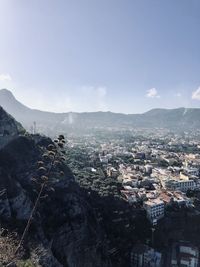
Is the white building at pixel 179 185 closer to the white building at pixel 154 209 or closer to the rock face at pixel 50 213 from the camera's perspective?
the white building at pixel 154 209

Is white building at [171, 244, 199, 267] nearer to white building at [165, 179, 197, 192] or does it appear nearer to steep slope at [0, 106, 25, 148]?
white building at [165, 179, 197, 192]

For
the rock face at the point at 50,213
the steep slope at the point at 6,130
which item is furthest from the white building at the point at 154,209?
the steep slope at the point at 6,130

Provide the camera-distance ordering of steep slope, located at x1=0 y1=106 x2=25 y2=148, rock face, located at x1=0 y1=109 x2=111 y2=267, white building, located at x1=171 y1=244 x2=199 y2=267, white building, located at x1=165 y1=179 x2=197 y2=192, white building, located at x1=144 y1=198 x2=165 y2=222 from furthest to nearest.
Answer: white building, located at x1=165 y1=179 x2=197 y2=192 → white building, located at x1=144 y1=198 x2=165 y2=222 → steep slope, located at x1=0 y1=106 x2=25 y2=148 → white building, located at x1=171 y1=244 x2=199 y2=267 → rock face, located at x1=0 y1=109 x2=111 y2=267

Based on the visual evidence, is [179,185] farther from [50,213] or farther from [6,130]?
[6,130]

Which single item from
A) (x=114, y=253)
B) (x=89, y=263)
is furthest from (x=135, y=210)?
(x=89, y=263)

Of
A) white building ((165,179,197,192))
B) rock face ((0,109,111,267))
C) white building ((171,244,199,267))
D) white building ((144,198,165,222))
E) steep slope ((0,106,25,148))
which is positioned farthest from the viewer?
white building ((165,179,197,192))

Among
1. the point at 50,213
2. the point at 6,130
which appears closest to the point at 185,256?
the point at 50,213

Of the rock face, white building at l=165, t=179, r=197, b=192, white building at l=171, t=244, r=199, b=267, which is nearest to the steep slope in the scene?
the rock face

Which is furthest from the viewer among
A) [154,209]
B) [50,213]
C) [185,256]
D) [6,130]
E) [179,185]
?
[179,185]
